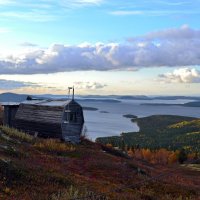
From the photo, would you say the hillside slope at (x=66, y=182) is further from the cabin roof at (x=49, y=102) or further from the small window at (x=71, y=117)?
the cabin roof at (x=49, y=102)

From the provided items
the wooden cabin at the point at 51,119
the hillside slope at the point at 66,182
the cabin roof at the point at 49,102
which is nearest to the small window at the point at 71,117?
the wooden cabin at the point at 51,119

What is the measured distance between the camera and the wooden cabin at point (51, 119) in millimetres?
44000

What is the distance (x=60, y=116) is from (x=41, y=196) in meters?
29.6

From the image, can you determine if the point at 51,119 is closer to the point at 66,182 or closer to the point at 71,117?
the point at 71,117

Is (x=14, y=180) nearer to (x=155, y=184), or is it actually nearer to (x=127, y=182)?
(x=127, y=182)

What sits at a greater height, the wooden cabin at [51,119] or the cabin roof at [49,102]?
the cabin roof at [49,102]

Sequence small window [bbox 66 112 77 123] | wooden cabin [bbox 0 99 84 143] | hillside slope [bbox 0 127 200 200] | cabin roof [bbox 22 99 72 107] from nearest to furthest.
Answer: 1. hillside slope [bbox 0 127 200 200]
2. wooden cabin [bbox 0 99 84 143]
3. small window [bbox 66 112 77 123]
4. cabin roof [bbox 22 99 72 107]

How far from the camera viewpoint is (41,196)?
1431cm

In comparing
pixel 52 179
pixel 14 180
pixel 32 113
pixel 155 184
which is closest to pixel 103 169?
pixel 155 184

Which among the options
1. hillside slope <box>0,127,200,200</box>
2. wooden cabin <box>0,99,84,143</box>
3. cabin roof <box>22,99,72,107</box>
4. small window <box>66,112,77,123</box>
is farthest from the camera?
cabin roof <box>22,99,72,107</box>

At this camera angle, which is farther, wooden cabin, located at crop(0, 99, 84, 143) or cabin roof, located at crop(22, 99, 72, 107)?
cabin roof, located at crop(22, 99, 72, 107)

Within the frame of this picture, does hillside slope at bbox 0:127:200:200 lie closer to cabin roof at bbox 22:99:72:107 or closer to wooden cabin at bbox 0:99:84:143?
wooden cabin at bbox 0:99:84:143

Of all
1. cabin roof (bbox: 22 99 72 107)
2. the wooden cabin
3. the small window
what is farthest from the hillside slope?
cabin roof (bbox: 22 99 72 107)

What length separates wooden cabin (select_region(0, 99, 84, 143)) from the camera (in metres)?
44.0
